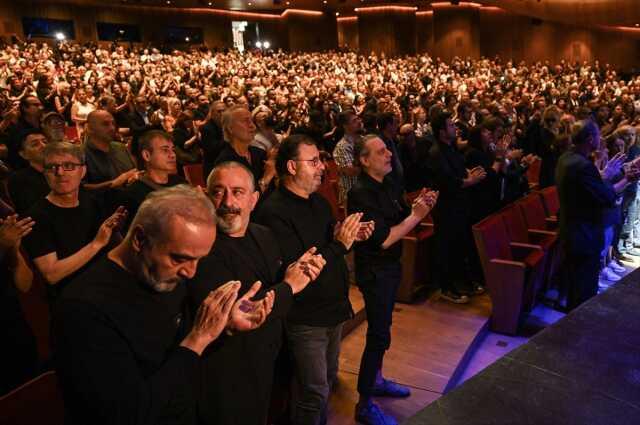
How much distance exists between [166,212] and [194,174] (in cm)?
364

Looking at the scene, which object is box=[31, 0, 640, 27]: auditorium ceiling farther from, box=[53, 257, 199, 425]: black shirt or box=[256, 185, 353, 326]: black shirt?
box=[53, 257, 199, 425]: black shirt

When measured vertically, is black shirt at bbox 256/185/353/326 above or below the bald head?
below

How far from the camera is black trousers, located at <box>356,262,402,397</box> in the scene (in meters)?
2.13

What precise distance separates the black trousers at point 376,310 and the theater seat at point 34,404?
1.18m

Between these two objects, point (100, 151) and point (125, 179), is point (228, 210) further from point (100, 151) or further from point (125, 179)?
point (100, 151)

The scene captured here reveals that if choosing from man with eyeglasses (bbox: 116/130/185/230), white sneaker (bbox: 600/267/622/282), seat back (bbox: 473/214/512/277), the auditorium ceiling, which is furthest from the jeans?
the auditorium ceiling

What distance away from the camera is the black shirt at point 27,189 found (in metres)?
2.45

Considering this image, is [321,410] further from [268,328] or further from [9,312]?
[9,312]

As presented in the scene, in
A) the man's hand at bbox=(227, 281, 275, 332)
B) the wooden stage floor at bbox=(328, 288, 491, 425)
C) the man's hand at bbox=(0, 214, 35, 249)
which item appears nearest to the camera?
the man's hand at bbox=(227, 281, 275, 332)

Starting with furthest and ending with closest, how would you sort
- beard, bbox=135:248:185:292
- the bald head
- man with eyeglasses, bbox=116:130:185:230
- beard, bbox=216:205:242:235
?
the bald head → man with eyeglasses, bbox=116:130:185:230 → beard, bbox=216:205:242:235 → beard, bbox=135:248:185:292

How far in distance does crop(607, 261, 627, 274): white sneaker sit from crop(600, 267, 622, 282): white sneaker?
4 cm

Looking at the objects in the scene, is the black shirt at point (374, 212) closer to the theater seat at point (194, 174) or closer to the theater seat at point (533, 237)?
the theater seat at point (533, 237)

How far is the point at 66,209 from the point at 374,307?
1.23 meters

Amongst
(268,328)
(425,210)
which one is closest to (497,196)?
(425,210)
